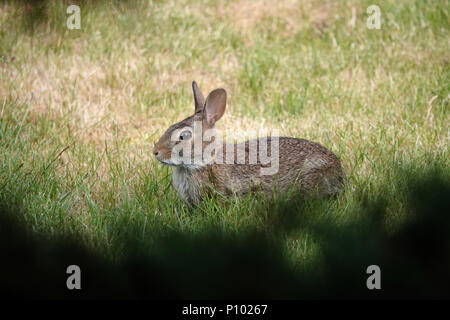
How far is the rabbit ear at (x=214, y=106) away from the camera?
3564mm

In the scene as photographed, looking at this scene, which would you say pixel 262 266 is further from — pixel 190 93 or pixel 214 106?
pixel 190 93

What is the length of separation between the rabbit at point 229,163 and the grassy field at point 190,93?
129mm

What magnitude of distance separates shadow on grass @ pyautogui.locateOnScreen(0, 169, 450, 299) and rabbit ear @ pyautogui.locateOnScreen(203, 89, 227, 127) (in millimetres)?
2589

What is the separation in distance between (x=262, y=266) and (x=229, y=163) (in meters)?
2.74

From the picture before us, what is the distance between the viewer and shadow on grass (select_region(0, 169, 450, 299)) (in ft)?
3.13

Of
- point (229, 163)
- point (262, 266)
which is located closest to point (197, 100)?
point (229, 163)

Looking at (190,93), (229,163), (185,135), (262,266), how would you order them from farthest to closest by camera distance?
1. (190,93)
2. (229,163)
3. (185,135)
4. (262,266)

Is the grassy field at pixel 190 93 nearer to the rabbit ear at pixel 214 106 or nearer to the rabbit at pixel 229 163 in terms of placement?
the rabbit at pixel 229 163

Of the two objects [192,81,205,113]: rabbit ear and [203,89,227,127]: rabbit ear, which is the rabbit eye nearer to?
[203,89,227,127]: rabbit ear

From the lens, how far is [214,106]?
3.62 metres

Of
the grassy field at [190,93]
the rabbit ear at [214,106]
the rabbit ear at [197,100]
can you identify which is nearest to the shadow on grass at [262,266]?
the grassy field at [190,93]

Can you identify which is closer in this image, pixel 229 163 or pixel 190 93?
pixel 229 163

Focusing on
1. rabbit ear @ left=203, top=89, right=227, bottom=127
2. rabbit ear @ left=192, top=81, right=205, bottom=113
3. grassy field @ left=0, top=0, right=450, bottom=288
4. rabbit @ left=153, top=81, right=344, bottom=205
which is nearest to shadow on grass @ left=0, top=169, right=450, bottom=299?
grassy field @ left=0, top=0, right=450, bottom=288
